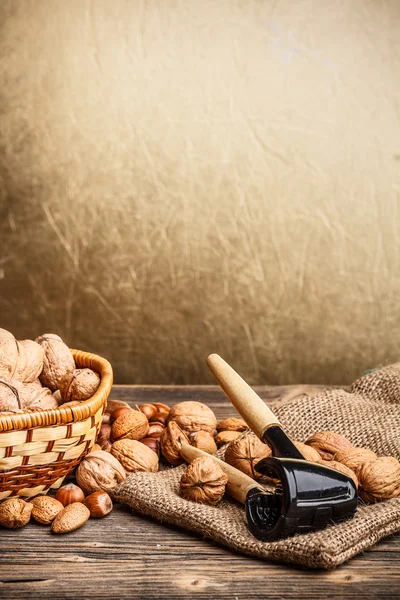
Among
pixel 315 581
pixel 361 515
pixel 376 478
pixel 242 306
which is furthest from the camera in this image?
pixel 242 306

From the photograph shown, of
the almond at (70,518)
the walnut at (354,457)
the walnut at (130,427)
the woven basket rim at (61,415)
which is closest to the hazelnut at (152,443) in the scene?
the walnut at (130,427)

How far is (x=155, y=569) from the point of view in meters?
1.16

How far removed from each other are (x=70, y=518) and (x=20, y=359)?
38cm

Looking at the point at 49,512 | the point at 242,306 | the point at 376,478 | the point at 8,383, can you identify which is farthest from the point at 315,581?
the point at 242,306

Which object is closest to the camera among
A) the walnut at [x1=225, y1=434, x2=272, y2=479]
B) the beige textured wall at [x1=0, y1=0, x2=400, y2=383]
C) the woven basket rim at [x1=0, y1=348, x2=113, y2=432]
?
the woven basket rim at [x1=0, y1=348, x2=113, y2=432]

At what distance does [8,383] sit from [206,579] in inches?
22.5

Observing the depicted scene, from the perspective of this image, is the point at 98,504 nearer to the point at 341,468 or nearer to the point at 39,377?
the point at 39,377

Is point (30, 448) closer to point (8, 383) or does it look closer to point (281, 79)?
point (8, 383)

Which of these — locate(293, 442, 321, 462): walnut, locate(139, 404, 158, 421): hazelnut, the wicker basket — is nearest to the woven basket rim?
the wicker basket

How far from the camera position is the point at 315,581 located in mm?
1119

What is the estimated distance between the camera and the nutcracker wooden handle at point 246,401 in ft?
4.41

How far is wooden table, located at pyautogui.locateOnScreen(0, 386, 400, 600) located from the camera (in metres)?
1.09

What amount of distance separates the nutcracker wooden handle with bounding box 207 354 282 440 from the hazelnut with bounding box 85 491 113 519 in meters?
0.33

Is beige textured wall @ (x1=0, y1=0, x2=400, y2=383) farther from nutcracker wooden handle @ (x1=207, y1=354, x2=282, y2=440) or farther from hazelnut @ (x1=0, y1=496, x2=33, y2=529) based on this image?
hazelnut @ (x1=0, y1=496, x2=33, y2=529)
